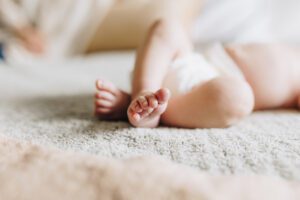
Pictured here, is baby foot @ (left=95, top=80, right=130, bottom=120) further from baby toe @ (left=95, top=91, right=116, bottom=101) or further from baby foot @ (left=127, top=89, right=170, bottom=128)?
baby foot @ (left=127, top=89, right=170, bottom=128)

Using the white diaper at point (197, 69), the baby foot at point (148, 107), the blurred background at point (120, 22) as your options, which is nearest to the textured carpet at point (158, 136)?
the baby foot at point (148, 107)

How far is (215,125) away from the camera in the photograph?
0.75 meters

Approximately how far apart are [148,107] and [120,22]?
1.17 metres

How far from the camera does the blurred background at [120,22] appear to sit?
5.54 feet

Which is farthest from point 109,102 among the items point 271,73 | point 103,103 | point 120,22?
point 120,22

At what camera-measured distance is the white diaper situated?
863mm

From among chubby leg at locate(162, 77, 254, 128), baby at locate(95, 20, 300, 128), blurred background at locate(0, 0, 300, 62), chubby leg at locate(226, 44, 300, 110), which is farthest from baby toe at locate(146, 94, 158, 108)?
blurred background at locate(0, 0, 300, 62)

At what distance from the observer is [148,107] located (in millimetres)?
677

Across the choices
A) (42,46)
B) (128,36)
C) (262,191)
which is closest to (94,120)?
(262,191)

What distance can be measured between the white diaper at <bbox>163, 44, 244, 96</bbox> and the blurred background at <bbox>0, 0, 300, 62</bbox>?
0.71m

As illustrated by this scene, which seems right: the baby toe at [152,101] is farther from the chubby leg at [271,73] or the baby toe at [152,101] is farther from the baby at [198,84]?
the chubby leg at [271,73]

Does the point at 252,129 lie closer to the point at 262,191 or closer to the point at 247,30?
the point at 262,191

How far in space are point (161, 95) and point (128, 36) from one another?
115cm

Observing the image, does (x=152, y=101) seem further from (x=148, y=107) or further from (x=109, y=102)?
(x=109, y=102)
